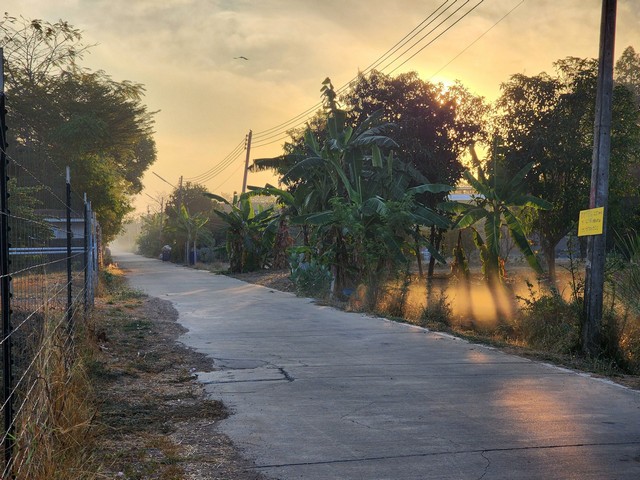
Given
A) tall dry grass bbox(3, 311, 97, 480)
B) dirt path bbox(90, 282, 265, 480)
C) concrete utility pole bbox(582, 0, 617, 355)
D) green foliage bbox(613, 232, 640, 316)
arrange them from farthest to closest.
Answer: green foliage bbox(613, 232, 640, 316)
concrete utility pole bbox(582, 0, 617, 355)
dirt path bbox(90, 282, 265, 480)
tall dry grass bbox(3, 311, 97, 480)

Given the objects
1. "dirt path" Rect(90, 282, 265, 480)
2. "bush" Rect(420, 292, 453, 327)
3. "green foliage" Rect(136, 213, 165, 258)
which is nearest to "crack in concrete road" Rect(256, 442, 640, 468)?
"dirt path" Rect(90, 282, 265, 480)

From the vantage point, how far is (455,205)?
21828 mm

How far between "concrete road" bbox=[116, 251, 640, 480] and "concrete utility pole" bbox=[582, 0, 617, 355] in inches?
55.8

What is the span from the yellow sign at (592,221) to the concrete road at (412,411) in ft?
7.04

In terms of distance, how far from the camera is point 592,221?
1015 cm

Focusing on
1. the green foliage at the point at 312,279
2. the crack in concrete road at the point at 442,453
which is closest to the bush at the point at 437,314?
the green foliage at the point at 312,279

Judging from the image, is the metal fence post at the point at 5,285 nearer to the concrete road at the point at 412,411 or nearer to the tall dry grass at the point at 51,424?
the tall dry grass at the point at 51,424

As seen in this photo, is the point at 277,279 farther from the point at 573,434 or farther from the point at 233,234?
the point at 573,434

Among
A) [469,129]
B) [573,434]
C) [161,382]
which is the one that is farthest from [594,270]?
[469,129]

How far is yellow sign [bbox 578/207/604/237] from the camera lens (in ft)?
32.8

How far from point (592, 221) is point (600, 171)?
2.36 ft

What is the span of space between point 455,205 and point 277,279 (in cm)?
899

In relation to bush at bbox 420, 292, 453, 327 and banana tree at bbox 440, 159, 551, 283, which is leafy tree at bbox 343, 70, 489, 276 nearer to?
banana tree at bbox 440, 159, 551, 283

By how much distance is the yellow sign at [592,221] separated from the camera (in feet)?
32.8
